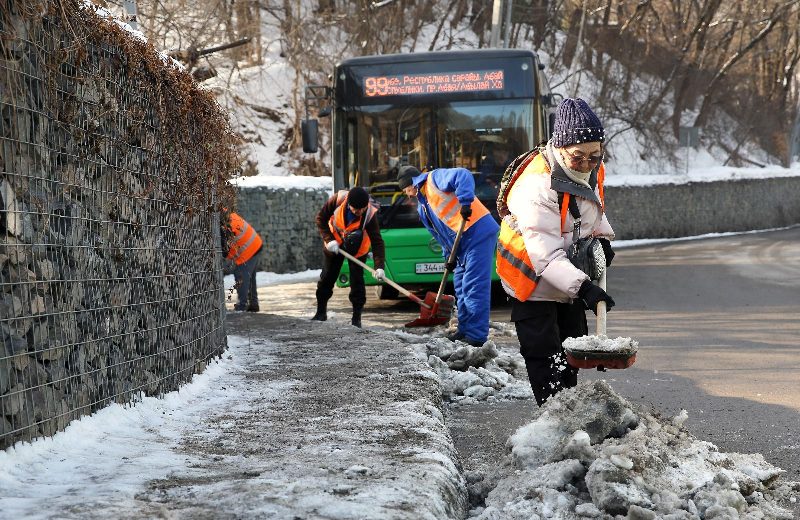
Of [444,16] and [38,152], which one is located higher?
[444,16]

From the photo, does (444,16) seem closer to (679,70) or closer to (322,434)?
(679,70)

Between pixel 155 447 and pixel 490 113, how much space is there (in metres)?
10.0

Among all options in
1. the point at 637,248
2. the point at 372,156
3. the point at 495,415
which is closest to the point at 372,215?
the point at 372,156

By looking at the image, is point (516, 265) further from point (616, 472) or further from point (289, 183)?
point (289, 183)

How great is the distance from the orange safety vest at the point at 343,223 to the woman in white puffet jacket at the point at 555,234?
694cm

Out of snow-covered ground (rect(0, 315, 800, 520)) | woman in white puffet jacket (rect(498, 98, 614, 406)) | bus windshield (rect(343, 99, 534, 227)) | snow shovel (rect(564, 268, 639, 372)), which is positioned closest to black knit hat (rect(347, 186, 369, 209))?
bus windshield (rect(343, 99, 534, 227))

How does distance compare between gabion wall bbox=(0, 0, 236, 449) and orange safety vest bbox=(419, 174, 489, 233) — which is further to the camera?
orange safety vest bbox=(419, 174, 489, 233)

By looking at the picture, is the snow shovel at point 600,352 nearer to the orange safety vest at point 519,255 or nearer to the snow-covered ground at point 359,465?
the snow-covered ground at point 359,465

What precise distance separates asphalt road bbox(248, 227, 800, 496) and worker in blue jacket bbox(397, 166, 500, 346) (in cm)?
106

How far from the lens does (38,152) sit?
448 cm

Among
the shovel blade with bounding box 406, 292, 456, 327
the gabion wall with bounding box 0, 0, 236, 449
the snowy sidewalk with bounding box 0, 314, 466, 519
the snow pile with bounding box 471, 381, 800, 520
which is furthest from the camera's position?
the shovel blade with bounding box 406, 292, 456, 327

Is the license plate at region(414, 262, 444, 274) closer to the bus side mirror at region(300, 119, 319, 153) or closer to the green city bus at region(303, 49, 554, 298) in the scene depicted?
the green city bus at region(303, 49, 554, 298)

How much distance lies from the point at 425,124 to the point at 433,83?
1.75ft

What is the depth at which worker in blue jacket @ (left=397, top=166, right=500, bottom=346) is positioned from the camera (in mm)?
9992
